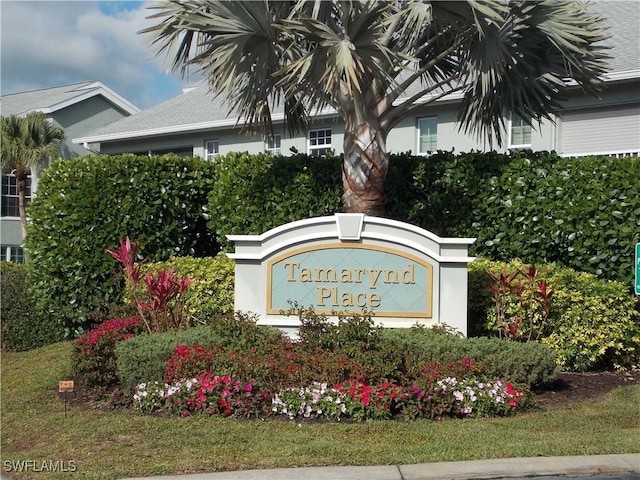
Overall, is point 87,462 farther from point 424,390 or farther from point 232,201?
point 232,201

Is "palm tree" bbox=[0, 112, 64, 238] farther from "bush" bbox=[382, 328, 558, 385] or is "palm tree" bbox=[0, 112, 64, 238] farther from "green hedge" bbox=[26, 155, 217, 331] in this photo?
"bush" bbox=[382, 328, 558, 385]

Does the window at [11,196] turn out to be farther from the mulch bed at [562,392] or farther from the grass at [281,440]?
the grass at [281,440]

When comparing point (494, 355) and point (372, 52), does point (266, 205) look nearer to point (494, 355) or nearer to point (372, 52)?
point (372, 52)

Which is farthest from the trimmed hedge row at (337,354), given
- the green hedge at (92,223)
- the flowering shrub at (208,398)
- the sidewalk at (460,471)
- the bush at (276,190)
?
the green hedge at (92,223)

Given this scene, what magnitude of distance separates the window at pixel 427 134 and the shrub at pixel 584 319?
27.7 feet

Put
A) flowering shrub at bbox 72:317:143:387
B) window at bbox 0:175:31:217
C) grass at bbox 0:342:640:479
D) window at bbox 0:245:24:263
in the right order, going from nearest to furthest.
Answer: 1. grass at bbox 0:342:640:479
2. flowering shrub at bbox 72:317:143:387
3. window at bbox 0:245:24:263
4. window at bbox 0:175:31:217

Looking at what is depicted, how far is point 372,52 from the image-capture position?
31.6 feet

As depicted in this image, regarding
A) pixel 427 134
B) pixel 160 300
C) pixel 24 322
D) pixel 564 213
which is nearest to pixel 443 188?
pixel 564 213

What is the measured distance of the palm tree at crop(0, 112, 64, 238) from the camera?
2489cm

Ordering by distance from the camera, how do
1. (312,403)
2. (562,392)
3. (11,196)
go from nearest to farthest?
1. (312,403)
2. (562,392)
3. (11,196)

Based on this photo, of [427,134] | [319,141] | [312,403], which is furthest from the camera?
[319,141]

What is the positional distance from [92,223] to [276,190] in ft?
9.96

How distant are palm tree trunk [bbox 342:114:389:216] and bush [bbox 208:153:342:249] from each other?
1.13m

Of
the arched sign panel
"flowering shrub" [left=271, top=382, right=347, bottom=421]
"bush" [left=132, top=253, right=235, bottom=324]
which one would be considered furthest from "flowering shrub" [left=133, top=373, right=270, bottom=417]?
"bush" [left=132, top=253, right=235, bottom=324]
